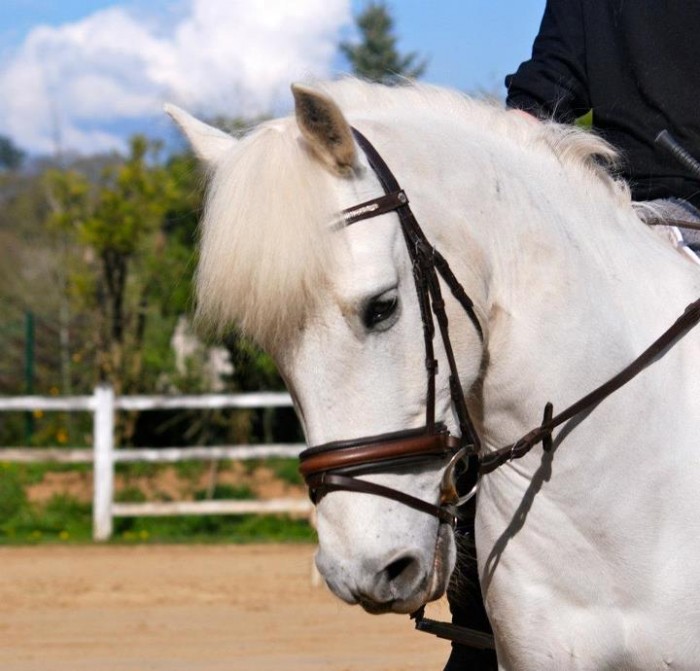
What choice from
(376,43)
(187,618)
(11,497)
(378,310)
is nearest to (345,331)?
(378,310)

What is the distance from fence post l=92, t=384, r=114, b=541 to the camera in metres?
11.8

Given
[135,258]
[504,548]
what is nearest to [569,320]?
[504,548]

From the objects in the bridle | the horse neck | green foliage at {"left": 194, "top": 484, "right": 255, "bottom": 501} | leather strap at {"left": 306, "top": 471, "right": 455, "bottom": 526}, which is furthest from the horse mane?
green foliage at {"left": 194, "top": 484, "right": 255, "bottom": 501}

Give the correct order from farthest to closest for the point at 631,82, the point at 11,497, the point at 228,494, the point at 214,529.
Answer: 1. the point at 228,494
2. the point at 11,497
3. the point at 214,529
4. the point at 631,82

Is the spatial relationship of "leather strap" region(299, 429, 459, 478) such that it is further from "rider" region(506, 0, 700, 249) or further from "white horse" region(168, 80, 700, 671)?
"rider" region(506, 0, 700, 249)

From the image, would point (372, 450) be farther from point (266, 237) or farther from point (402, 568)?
point (266, 237)

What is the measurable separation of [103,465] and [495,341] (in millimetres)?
9399

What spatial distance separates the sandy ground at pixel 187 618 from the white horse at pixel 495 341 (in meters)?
2.36

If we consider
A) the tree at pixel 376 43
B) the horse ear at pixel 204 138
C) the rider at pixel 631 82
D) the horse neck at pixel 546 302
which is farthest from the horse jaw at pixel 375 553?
the tree at pixel 376 43

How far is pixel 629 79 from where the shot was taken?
12.1 ft

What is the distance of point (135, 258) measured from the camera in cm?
1549

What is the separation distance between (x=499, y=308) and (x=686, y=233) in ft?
2.69

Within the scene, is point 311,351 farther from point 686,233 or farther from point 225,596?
point 225,596

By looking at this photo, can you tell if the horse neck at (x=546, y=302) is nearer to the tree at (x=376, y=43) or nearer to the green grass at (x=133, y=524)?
the green grass at (x=133, y=524)
